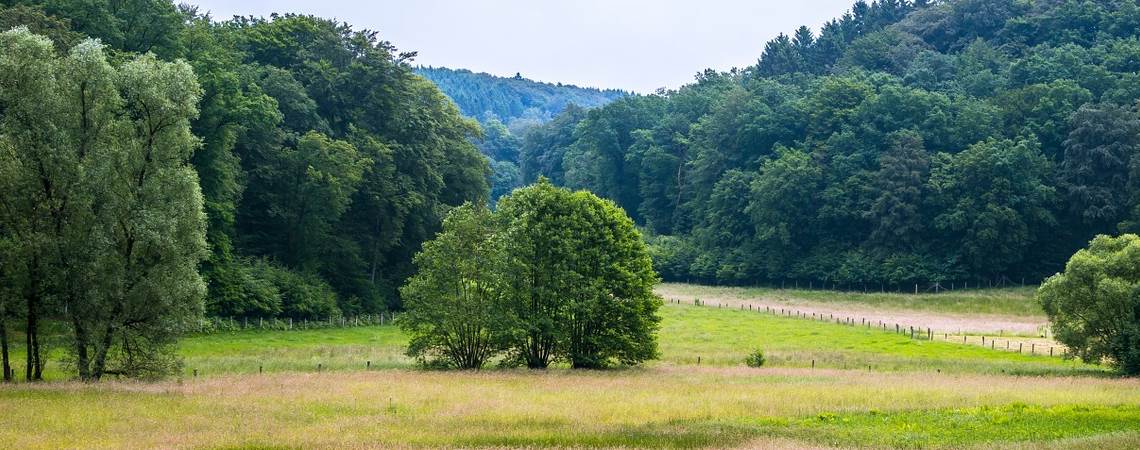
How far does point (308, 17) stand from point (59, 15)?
3028 cm

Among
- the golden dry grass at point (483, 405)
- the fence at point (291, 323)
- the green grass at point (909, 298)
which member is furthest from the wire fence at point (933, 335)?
the fence at point (291, 323)

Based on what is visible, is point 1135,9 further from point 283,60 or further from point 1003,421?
point 1003,421

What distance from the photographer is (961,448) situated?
23.4 meters

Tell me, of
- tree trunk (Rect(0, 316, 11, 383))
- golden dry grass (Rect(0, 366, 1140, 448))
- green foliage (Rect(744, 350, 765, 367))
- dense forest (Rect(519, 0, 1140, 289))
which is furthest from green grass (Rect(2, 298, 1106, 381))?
dense forest (Rect(519, 0, 1140, 289))

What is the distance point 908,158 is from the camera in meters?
119

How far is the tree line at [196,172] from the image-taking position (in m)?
36.3

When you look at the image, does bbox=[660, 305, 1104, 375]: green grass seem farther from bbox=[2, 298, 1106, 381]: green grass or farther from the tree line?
the tree line

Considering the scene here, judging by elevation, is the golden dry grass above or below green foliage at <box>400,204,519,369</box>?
below

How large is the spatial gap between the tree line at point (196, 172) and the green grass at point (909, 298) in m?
33.4

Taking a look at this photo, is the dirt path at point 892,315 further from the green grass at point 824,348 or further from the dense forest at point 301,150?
the dense forest at point 301,150

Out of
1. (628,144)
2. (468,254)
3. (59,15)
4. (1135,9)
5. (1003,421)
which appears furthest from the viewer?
(628,144)

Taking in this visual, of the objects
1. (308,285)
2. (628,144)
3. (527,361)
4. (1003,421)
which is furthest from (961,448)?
(628,144)

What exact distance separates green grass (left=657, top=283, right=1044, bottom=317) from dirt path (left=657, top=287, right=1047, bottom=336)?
19.7 inches

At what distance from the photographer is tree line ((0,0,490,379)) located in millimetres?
36344
